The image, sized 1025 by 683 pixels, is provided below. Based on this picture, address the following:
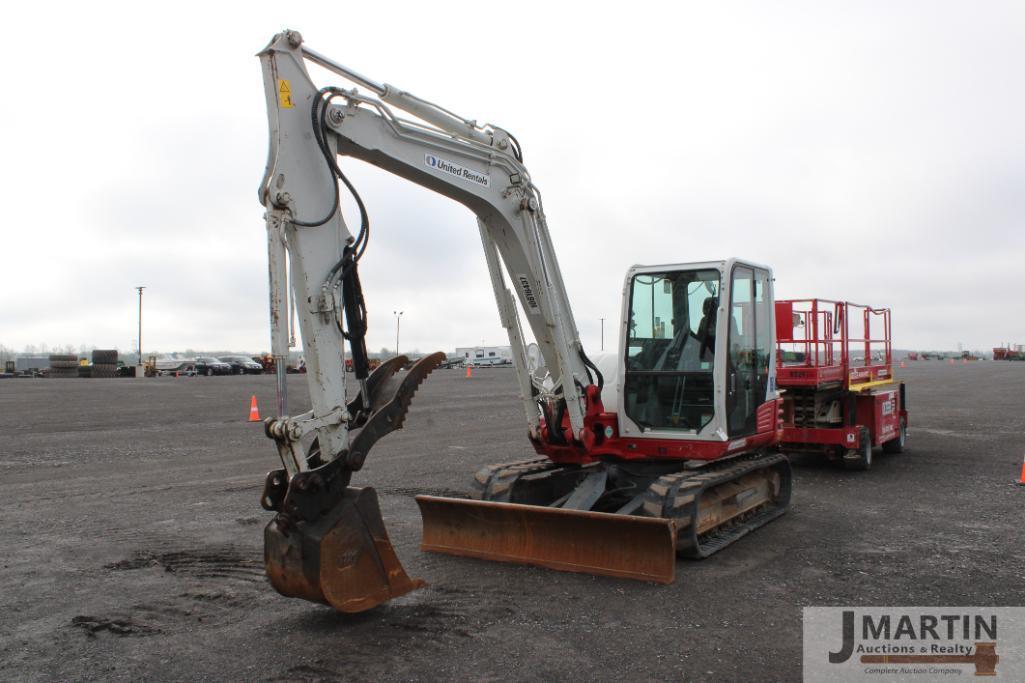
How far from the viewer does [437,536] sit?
24.1ft

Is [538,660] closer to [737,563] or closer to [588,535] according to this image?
[588,535]

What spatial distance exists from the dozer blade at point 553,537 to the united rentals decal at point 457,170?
2.88m

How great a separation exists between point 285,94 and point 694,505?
470 cm

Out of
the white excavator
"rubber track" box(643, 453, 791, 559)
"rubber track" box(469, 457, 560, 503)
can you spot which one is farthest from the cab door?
"rubber track" box(469, 457, 560, 503)

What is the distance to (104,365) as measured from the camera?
48.6 meters

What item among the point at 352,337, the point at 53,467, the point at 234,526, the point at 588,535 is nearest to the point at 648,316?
the point at 588,535

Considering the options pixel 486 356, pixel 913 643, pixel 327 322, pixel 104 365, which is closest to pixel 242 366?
pixel 104 365

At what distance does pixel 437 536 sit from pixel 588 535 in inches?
61.0

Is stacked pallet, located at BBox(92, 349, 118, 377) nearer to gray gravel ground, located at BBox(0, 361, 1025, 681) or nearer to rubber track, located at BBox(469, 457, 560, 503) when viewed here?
gray gravel ground, located at BBox(0, 361, 1025, 681)

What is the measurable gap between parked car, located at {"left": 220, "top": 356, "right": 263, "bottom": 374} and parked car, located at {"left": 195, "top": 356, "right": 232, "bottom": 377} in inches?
23.2

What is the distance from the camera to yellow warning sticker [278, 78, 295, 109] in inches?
210

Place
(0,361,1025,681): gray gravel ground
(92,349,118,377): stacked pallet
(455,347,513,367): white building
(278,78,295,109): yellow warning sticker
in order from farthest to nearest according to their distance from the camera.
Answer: (455,347,513,367): white building
(92,349,118,377): stacked pallet
(278,78,295,109): yellow warning sticker
(0,361,1025,681): gray gravel ground

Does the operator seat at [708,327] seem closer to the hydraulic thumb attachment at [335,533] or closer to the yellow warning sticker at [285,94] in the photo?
the hydraulic thumb attachment at [335,533]

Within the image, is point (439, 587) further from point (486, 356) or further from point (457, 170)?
point (486, 356)
